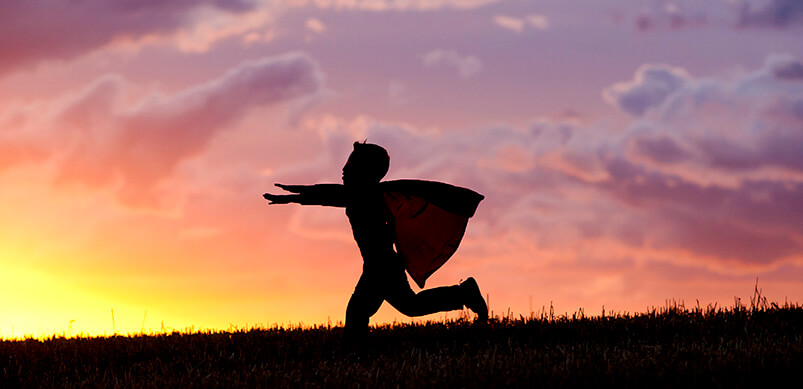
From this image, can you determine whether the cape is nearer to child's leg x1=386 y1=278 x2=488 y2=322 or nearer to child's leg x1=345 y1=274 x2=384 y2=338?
child's leg x1=386 y1=278 x2=488 y2=322

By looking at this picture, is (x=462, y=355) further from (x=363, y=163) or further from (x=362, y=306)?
(x=363, y=163)

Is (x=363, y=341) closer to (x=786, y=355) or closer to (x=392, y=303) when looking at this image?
(x=392, y=303)

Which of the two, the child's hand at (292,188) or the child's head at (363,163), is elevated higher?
the child's head at (363,163)

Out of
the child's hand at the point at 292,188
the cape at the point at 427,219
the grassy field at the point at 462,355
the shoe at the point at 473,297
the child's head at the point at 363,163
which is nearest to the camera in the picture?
the grassy field at the point at 462,355

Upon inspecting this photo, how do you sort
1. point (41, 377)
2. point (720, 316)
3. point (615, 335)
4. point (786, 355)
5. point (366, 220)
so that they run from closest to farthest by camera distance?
1. point (786, 355)
2. point (366, 220)
3. point (41, 377)
4. point (615, 335)
5. point (720, 316)

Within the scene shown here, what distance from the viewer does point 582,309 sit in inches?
532

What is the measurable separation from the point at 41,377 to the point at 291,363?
10.5ft

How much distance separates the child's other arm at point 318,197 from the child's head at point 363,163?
0.18 meters

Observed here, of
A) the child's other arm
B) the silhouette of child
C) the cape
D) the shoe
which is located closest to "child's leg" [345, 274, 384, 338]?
the silhouette of child

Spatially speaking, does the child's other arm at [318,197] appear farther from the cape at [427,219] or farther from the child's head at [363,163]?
the cape at [427,219]

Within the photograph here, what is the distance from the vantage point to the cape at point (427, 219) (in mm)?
10922

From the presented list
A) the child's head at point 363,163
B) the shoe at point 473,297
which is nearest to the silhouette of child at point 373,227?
the child's head at point 363,163

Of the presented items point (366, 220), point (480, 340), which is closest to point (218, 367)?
point (366, 220)

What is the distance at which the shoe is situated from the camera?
11461 millimetres
